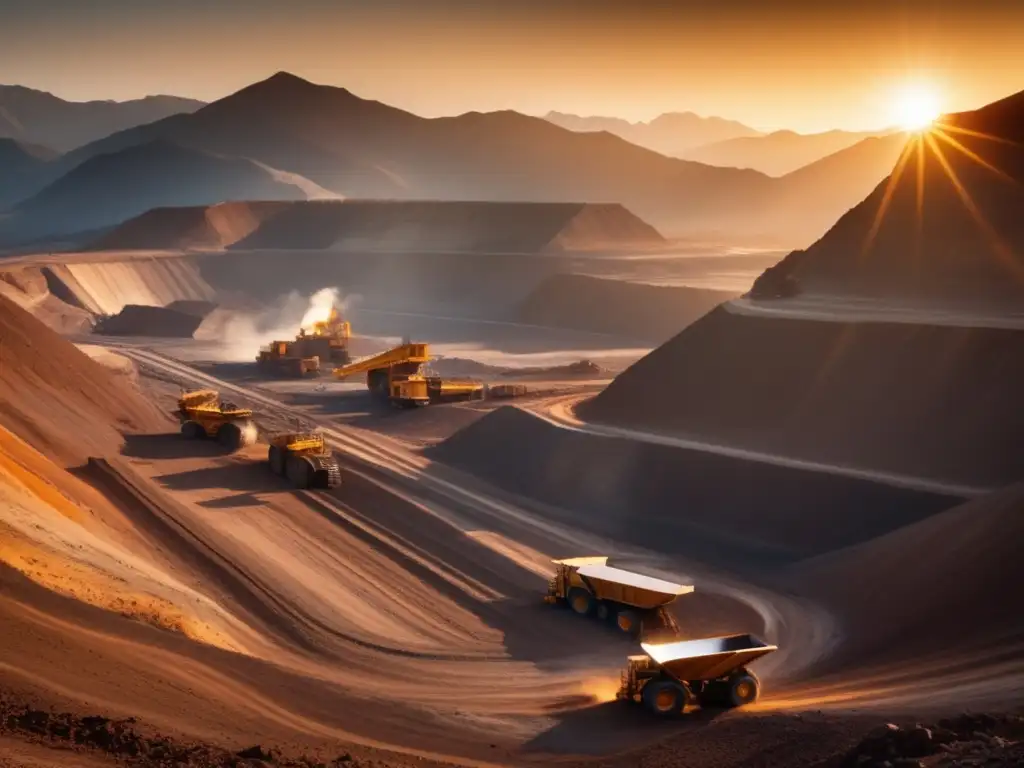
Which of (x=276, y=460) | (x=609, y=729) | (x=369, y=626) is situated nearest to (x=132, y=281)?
(x=276, y=460)

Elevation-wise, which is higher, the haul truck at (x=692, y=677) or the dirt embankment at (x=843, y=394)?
the dirt embankment at (x=843, y=394)

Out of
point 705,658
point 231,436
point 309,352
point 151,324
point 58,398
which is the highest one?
point 151,324

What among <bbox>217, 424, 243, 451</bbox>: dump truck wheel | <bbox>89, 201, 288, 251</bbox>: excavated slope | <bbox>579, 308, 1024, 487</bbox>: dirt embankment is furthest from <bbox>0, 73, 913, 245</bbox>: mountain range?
<bbox>217, 424, 243, 451</bbox>: dump truck wheel

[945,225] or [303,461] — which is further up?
[945,225]

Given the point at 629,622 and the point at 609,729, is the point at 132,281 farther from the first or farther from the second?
the point at 609,729

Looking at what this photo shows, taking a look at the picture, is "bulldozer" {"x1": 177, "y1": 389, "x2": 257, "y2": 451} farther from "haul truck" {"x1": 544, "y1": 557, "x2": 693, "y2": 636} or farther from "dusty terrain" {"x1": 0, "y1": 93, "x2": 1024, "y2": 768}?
"haul truck" {"x1": 544, "y1": 557, "x2": 693, "y2": 636}

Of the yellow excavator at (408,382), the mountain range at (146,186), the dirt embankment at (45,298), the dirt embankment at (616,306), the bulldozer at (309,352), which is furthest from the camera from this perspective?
the mountain range at (146,186)

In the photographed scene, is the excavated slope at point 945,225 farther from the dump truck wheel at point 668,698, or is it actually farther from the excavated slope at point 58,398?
the dump truck wheel at point 668,698

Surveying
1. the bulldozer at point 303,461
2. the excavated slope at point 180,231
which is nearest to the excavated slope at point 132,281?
the excavated slope at point 180,231
